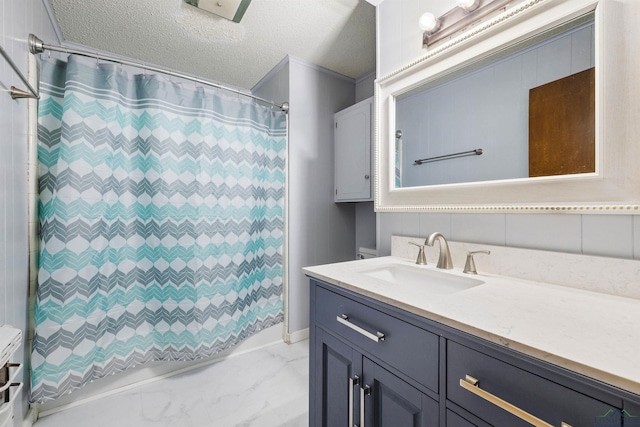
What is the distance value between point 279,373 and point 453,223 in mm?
1439

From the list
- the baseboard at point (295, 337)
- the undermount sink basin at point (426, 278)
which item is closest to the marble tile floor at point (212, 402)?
the baseboard at point (295, 337)

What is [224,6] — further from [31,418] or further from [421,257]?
[31,418]

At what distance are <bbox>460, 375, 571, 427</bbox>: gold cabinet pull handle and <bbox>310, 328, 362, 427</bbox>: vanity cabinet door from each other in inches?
14.6

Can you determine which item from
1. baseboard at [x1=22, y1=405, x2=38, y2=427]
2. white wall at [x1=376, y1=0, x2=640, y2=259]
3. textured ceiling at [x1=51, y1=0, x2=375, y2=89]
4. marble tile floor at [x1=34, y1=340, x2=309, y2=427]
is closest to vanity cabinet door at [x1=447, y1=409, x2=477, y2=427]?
white wall at [x1=376, y1=0, x2=640, y2=259]

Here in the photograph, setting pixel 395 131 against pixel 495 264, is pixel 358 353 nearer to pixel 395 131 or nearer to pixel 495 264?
pixel 495 264

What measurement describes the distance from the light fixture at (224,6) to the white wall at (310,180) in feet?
1.93

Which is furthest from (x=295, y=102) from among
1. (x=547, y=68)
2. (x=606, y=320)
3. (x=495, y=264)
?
(x=606, y=320)

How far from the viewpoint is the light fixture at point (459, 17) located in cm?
103

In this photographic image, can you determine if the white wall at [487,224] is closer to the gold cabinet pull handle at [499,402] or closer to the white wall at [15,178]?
the gold cabinet pull handle at [499,402]

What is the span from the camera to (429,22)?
119 cm

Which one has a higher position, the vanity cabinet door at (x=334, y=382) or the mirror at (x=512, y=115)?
the mirror at (x=512, y=115)

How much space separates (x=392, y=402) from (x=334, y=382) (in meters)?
0.29

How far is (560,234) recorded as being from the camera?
896 mm

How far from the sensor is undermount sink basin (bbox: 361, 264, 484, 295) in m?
1.02
